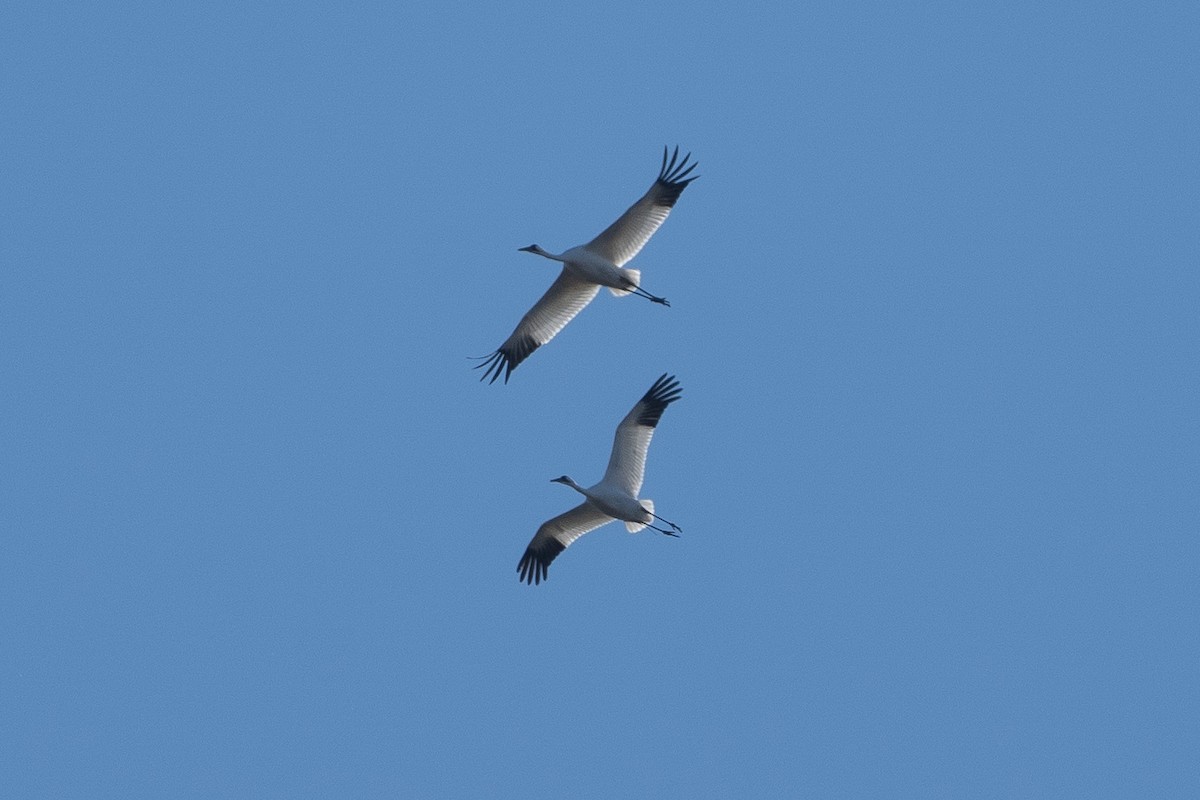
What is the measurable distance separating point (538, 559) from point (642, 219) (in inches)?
175

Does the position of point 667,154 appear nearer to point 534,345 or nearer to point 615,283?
point 615,283

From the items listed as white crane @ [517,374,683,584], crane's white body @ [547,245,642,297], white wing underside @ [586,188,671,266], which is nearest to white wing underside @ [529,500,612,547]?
white crane @ [517,374,683,584]

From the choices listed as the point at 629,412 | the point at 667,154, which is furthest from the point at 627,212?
the point at 629,412

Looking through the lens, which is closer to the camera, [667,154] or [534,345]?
[667,154]

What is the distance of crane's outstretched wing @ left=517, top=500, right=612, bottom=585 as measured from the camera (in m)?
24.3

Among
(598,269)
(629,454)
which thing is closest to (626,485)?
(629,454)

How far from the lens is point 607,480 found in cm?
2347

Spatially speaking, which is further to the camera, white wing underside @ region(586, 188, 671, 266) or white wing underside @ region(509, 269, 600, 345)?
white wing underside @ region(509, 269, 600, 345)

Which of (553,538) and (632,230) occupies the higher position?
(632,230)

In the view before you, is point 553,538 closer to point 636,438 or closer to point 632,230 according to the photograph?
point 636,438

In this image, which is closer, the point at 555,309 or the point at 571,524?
the point at 571,524

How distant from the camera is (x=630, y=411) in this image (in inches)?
931

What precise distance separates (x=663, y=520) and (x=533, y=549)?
1838 millimetres

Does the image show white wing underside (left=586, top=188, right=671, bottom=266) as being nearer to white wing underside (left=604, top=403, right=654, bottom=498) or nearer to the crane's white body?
the crane's white body
